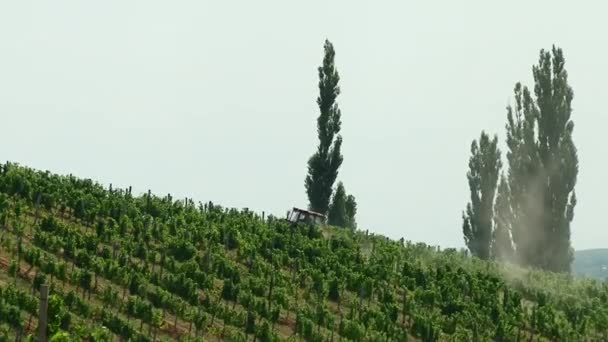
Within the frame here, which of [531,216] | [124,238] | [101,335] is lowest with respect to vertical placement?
Answer: [101,335]

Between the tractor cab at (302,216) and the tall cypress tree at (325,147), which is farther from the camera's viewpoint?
the tall cypress tree at (325,147)

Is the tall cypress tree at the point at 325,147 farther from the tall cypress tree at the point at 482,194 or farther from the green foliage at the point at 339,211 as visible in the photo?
the tall cypress tree at the point at 482,194

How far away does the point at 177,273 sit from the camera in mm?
31812

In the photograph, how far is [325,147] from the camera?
190ft

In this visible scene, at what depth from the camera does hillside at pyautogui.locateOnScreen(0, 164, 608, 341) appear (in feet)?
90.7

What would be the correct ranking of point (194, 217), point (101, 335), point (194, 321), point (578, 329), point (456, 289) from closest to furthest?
point (101, 335)
point (194, 321)
point (578, 329)
point (456, 289)
point (194, 217)

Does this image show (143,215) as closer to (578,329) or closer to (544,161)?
(578,329)

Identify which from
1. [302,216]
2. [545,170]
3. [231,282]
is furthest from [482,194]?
[231,282]

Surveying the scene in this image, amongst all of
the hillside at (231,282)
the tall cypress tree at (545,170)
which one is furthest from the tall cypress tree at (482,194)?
the hillside at (231,282)

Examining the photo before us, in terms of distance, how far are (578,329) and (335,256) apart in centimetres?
887

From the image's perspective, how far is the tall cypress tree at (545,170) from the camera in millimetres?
57188

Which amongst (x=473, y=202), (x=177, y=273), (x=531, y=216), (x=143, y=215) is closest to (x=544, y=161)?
(x=531, y=216)

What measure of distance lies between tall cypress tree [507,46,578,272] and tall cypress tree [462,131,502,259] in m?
4.80

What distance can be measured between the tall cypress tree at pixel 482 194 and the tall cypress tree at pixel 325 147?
12.0m
